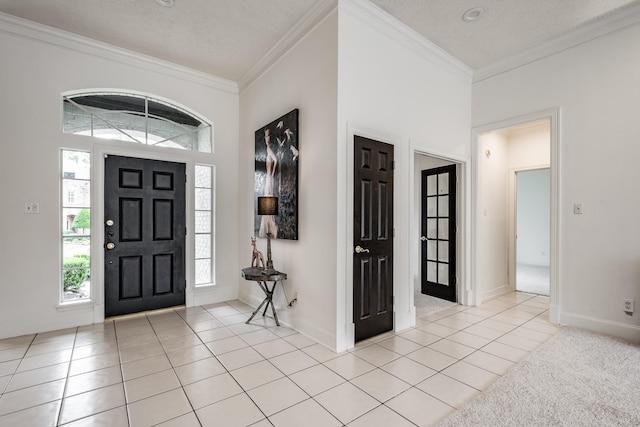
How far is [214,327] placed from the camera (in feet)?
11.7

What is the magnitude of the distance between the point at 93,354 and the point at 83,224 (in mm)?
1672

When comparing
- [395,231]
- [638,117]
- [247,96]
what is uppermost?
[247,96]

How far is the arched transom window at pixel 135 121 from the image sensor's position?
3744 millimetres

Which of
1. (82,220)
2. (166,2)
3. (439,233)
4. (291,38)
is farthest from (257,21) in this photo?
(439,233)

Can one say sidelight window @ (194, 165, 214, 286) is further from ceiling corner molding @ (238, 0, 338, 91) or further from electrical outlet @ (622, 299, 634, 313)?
electrical outlet @ (622, 299, 634, 313)

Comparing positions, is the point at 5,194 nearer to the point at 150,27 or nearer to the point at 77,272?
the point at 77,272

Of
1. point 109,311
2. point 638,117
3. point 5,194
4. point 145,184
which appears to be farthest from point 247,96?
point 638,117

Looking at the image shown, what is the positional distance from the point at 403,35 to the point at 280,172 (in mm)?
2152

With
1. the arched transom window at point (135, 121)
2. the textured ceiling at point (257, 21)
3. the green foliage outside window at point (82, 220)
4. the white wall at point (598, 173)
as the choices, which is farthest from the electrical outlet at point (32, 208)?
the white wall at point (598, 173)

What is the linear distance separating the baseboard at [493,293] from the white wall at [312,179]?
9.03 ft

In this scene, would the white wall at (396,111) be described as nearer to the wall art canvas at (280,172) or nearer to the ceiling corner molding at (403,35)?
the ceiling corner molding at (403,35)

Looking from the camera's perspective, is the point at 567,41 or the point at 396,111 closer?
the point at 396,111

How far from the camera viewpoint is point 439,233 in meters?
4.93

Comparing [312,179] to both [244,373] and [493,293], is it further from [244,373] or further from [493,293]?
[493,293]
